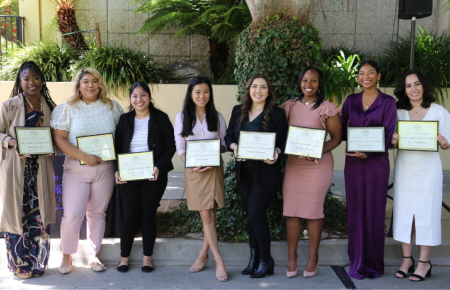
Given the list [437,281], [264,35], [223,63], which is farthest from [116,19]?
[437,281]

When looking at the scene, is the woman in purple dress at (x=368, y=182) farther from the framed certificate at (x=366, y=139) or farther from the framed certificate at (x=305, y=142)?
the framed certificate at (x=305, y=142)

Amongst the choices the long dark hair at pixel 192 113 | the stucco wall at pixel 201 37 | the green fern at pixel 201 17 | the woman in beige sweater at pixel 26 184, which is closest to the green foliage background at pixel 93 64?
the green fern at pixel 201 17

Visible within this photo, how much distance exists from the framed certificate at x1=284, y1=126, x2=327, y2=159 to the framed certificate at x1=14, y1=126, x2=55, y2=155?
2.34m

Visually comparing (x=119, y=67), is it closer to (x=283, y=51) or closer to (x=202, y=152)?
(x=283, y=51)

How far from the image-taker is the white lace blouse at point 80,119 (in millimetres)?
3939

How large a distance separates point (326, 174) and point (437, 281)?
161cm

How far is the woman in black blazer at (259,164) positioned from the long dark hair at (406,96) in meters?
1.32

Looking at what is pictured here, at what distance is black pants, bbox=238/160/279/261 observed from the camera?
380cm

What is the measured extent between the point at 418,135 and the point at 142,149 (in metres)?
2.76

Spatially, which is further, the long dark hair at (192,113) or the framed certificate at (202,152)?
the long dark hair at (192,113)

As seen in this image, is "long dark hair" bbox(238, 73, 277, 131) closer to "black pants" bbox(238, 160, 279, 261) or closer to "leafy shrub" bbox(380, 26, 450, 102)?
"black pants" bbox(238, 160, 279, 261)

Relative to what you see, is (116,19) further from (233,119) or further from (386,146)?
(386,146)

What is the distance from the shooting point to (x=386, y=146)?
3.86 m

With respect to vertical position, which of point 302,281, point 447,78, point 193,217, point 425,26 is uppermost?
point 425,26
